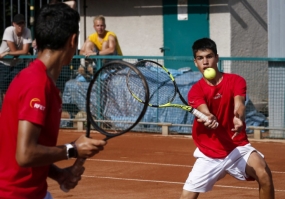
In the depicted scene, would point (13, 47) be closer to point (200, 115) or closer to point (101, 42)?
point (101, 42)

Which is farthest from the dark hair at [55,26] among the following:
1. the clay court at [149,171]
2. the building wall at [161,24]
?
the building wall at [161,24]

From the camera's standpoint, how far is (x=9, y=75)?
543 inches

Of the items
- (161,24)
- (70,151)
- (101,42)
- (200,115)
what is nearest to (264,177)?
(200,115)

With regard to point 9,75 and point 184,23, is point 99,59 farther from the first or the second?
point 184,23

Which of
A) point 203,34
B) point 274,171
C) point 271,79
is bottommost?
point 274,171

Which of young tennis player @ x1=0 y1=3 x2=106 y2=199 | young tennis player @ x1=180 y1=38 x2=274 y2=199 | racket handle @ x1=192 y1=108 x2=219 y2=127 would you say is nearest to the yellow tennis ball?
young tennis player @ x1=180 y1=38 x2=274 y2=199

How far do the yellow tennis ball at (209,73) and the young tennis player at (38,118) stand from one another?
264 cm

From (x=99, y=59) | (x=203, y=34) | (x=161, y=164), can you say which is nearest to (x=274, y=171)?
(x=161, y=164)

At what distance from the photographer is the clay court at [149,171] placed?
8.12 meters

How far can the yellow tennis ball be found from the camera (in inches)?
242

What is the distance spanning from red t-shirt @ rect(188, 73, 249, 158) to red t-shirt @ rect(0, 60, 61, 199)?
2717 mm

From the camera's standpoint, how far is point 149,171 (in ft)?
31.3

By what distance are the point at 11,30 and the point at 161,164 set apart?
5.19 m

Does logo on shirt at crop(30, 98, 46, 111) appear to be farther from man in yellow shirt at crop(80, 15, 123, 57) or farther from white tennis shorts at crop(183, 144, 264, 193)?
man in yellow shirt at crop(80, 15, 123, 57)
